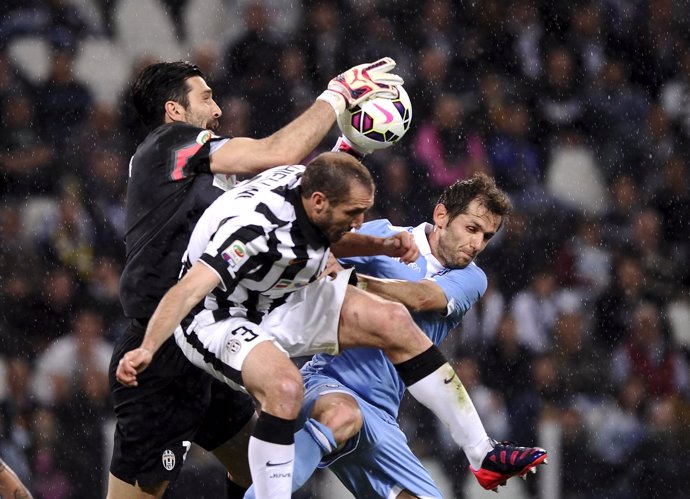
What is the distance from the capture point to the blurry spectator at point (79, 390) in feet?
21.5

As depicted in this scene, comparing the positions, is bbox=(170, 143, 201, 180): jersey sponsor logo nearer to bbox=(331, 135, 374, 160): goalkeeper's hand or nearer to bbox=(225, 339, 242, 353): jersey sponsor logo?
bbox=(331, 135, 374, 160): goalkeeper's hand

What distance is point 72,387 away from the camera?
6.57 meters

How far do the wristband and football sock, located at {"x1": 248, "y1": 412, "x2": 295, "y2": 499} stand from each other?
3.86 feet

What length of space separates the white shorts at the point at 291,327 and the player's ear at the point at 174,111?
967mm

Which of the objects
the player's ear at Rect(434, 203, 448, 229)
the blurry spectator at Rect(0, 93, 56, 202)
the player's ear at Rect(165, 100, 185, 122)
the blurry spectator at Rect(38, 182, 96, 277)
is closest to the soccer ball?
the player's ear at Rect(434, 203, 448, 229)

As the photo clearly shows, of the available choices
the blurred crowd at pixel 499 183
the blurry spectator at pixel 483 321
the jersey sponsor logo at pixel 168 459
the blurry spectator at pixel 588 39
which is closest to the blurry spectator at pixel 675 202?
the blurred crowd at pixel 499 183

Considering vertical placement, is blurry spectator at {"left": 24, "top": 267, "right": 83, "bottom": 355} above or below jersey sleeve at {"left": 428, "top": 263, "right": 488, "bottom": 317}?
below

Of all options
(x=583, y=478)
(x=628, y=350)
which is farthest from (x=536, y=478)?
(x=628, y=350)

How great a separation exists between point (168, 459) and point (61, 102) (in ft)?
11.1

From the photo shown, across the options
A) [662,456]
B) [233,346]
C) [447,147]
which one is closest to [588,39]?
[447,147]

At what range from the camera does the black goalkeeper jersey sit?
4223mm

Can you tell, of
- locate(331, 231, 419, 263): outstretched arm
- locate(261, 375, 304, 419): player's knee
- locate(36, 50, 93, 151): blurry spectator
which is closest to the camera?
locate(261, 375, 304, 419): player's knee

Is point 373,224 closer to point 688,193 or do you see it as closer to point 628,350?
point 628,350

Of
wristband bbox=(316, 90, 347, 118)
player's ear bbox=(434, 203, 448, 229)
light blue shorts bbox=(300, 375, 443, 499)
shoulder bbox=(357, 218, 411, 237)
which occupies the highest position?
wristband bbox=(316, 90, 347, 118)
